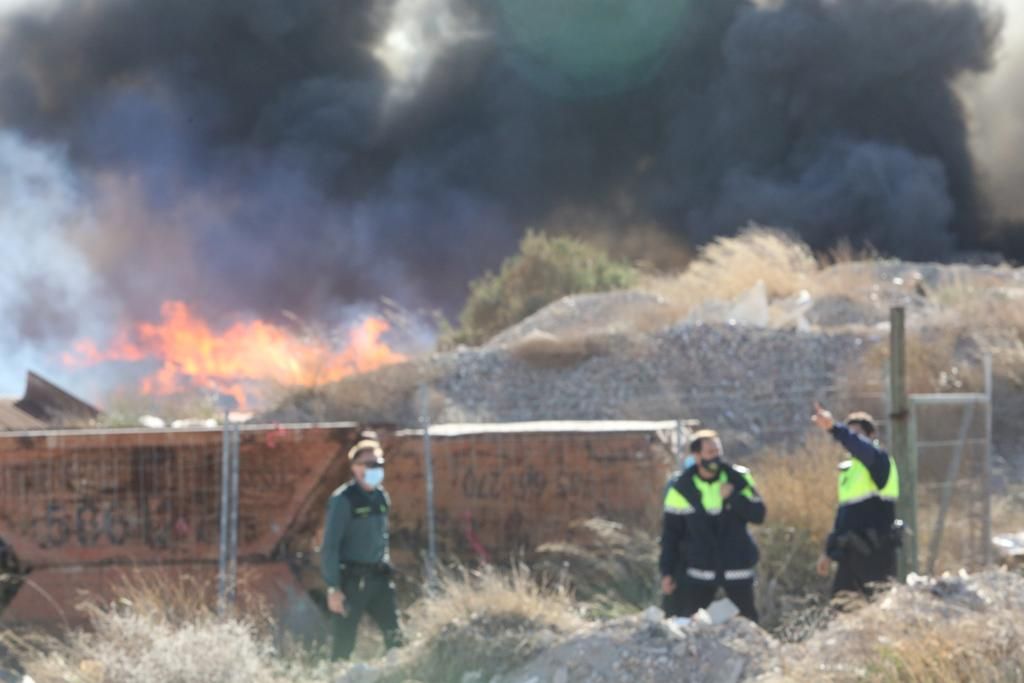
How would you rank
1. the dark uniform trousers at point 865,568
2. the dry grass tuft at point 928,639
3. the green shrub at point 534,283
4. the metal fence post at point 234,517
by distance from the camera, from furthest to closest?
the green shrub at point 534,283, the metal fence post at point 234,517, the dark uniform trousers at point 865,568, the dry grass tuft at point 928,639

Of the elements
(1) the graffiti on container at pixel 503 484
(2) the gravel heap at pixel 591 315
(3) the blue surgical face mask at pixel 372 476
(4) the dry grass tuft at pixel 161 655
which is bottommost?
(4) the dry grass tuft at pixel 161 655

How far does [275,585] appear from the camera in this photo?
1207 centimetres

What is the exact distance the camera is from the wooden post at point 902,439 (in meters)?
11.5

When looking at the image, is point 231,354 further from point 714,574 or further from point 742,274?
point 714,574

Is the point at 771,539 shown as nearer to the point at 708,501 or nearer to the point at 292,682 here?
the point at 708,501

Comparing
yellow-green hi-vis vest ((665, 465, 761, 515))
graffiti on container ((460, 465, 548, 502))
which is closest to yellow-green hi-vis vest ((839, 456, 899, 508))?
yellow-green hi-vis vest ((665, 465, 761, 515))

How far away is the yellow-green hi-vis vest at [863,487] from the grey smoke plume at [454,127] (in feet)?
81.6

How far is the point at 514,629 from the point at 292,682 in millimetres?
1326

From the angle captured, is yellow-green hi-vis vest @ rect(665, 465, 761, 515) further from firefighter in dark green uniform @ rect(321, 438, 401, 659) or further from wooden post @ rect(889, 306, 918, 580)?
wooden post @ rect(889, 306, 918, 580)

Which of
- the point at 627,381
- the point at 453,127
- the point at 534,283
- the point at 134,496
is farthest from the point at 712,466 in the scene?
the point at 453,127

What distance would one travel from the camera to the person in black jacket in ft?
30.9

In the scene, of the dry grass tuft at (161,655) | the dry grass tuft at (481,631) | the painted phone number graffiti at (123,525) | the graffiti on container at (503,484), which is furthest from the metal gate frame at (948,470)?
the painted phone number graffiti at (123,525)

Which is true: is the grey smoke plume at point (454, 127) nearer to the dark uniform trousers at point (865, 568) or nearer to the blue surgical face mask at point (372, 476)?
the blue surgical face mask at point (372, 476)

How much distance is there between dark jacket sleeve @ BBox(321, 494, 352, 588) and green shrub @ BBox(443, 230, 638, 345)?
23293mm
